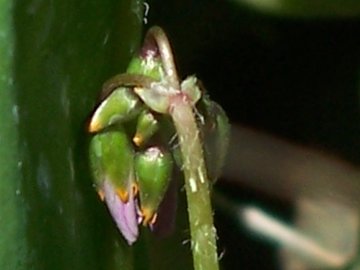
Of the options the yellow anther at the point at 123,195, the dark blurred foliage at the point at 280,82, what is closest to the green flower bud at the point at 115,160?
the yellow anther at the point at 123,195

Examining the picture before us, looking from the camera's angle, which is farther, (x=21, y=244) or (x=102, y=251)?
(x=102, y=251)

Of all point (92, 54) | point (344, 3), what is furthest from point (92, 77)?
point (344, 3)

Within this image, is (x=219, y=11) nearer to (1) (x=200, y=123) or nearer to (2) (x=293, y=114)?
(2) (x=293, y=114)

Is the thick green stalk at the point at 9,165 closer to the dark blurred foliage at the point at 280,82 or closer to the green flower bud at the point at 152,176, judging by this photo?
the green flower bud at the point at 152,176

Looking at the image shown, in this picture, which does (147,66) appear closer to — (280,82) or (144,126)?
(144,126)

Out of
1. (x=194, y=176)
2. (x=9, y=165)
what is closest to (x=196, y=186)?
(x=194, y=176)

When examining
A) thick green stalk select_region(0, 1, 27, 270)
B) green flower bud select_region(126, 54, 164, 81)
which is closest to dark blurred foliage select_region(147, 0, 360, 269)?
green flower bud select_region(126, 54, 164, 81)

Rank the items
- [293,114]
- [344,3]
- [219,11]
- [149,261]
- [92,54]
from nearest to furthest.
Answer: [92,54] → [149,261] → [344,3] → [219,11] → [293,114]

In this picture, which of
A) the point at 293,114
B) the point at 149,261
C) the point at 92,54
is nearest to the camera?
the point at 92,54
